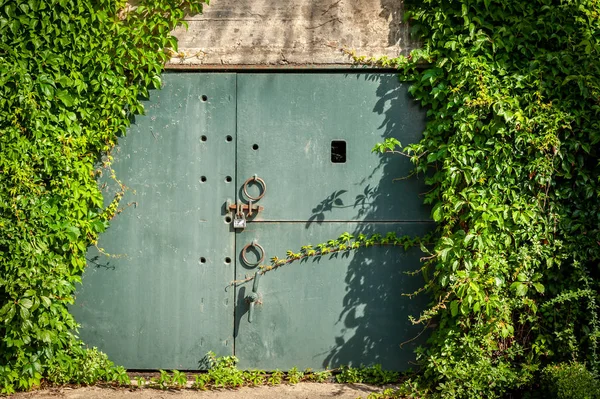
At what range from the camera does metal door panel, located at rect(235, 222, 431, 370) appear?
4.64m

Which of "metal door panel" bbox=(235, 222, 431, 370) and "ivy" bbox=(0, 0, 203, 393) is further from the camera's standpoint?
"metal door panel" bbox=(235, 222, 431, 370)

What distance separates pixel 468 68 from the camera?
439 cm

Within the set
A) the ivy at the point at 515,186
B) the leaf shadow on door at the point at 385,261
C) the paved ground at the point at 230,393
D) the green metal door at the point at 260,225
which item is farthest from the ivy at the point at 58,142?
the ivy at the point at 515,186

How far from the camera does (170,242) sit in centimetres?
472

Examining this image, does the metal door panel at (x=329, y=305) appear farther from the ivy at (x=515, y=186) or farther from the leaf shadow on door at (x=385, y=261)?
the ivy at (x=515, y=186)

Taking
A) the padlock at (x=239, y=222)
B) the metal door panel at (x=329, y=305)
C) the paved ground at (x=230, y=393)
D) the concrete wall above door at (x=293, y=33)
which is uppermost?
the concrete wall above door at (x=293, y=33)

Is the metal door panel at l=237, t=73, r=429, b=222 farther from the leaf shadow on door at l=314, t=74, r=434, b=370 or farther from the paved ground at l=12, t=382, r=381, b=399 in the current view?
the paved ground at l=12, t=382, r=381, b=399

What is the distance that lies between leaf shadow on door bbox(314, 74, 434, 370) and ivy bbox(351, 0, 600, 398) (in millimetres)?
228

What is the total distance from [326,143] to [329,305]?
135cm

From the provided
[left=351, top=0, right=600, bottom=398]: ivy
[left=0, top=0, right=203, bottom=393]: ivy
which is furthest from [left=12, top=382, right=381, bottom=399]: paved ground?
[left=351, top=0, right=600, bottom=398]: ivy

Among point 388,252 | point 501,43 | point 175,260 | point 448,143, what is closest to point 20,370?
point 175,260

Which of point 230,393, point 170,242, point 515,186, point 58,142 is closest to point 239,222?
point 170,242

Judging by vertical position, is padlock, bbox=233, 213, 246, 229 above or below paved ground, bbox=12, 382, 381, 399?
above

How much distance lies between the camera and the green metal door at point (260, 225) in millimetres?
4656
